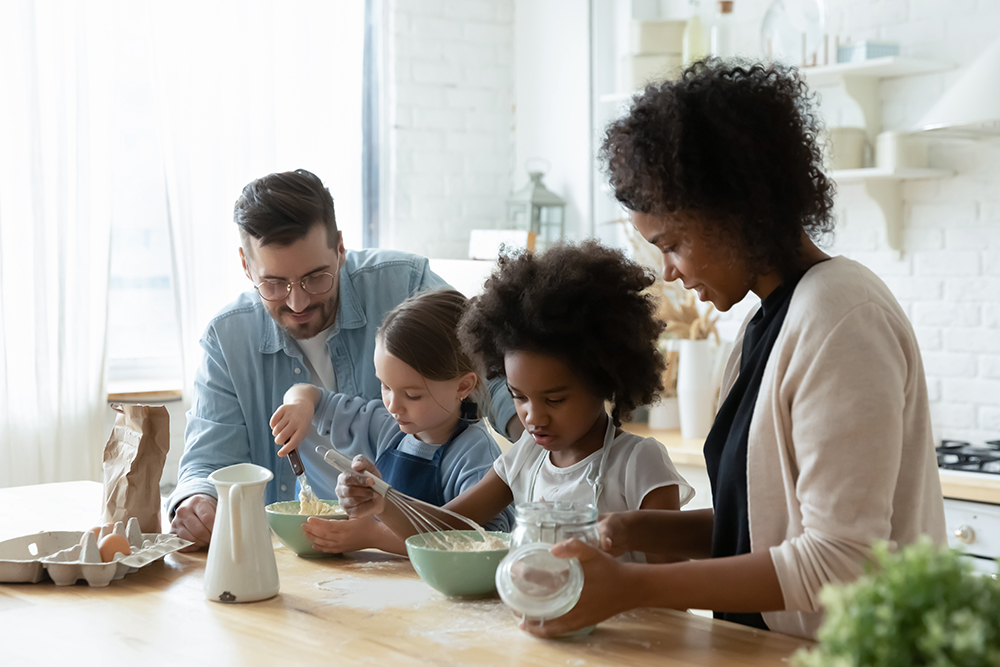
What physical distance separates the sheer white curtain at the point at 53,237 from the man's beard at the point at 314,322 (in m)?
1.54

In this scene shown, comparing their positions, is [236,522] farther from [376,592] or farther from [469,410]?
[469,410]

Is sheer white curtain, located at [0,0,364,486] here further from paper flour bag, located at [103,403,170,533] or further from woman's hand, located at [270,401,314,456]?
woman's hand, located at [270,401,314,456]

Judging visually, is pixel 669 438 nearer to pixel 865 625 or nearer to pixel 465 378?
pixel 465 378

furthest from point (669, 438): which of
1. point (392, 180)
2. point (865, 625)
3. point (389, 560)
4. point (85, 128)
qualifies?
point (865, 625)

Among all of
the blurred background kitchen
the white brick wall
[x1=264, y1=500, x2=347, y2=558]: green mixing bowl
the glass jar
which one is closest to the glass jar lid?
the glass jar

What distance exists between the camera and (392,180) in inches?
158

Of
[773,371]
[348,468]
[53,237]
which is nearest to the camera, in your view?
[773,371]

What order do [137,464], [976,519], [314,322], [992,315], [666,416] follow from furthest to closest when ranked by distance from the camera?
[666,416] → [992,315] → [976,519] → [314,322] → [137,464]

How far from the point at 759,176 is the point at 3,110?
273cm

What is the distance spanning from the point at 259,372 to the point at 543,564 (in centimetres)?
111

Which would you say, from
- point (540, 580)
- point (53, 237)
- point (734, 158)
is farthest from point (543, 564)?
point (53, 237)

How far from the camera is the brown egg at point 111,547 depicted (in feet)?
4.66

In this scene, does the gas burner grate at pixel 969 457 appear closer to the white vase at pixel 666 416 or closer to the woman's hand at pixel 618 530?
the white vase at pixel 666 416

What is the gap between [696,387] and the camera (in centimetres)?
323
